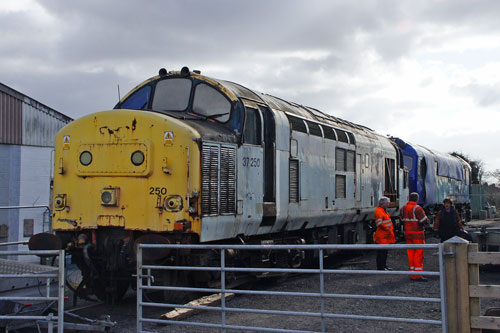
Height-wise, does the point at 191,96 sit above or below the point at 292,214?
above

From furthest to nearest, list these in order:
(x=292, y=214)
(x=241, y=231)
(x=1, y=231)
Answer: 1. (x=1, y=231)
2. (x=292, y=214)
3. (x=241, y=231)

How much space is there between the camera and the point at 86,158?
28.2 feet

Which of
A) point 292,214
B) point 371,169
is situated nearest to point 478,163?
point 371,169

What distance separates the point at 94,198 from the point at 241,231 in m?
2.44

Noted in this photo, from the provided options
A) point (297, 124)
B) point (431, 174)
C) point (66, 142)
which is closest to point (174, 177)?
point (66, 142)

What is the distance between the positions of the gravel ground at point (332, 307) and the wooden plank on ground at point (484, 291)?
202 centimetres

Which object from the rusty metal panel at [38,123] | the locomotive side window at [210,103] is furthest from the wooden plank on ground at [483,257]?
the rusty metal panel at [38,123]

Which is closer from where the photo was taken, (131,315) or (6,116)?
(131,315)

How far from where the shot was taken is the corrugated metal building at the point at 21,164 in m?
18.2

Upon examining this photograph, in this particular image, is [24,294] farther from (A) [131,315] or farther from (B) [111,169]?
(B) [111,169]

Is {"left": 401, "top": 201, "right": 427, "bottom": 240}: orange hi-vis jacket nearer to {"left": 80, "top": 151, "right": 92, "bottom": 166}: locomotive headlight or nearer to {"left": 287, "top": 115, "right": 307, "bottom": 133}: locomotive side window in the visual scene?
{"left": 287, "top": 115, "right": 307, "bottom": 133}: locomotive side window

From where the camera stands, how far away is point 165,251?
7719 millimetres

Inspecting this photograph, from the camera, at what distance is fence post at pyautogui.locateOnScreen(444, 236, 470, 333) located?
5.34m

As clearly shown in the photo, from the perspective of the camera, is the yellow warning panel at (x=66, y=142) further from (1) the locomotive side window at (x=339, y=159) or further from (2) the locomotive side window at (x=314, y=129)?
(1) the locomotive side window at (x=339, y=159)
